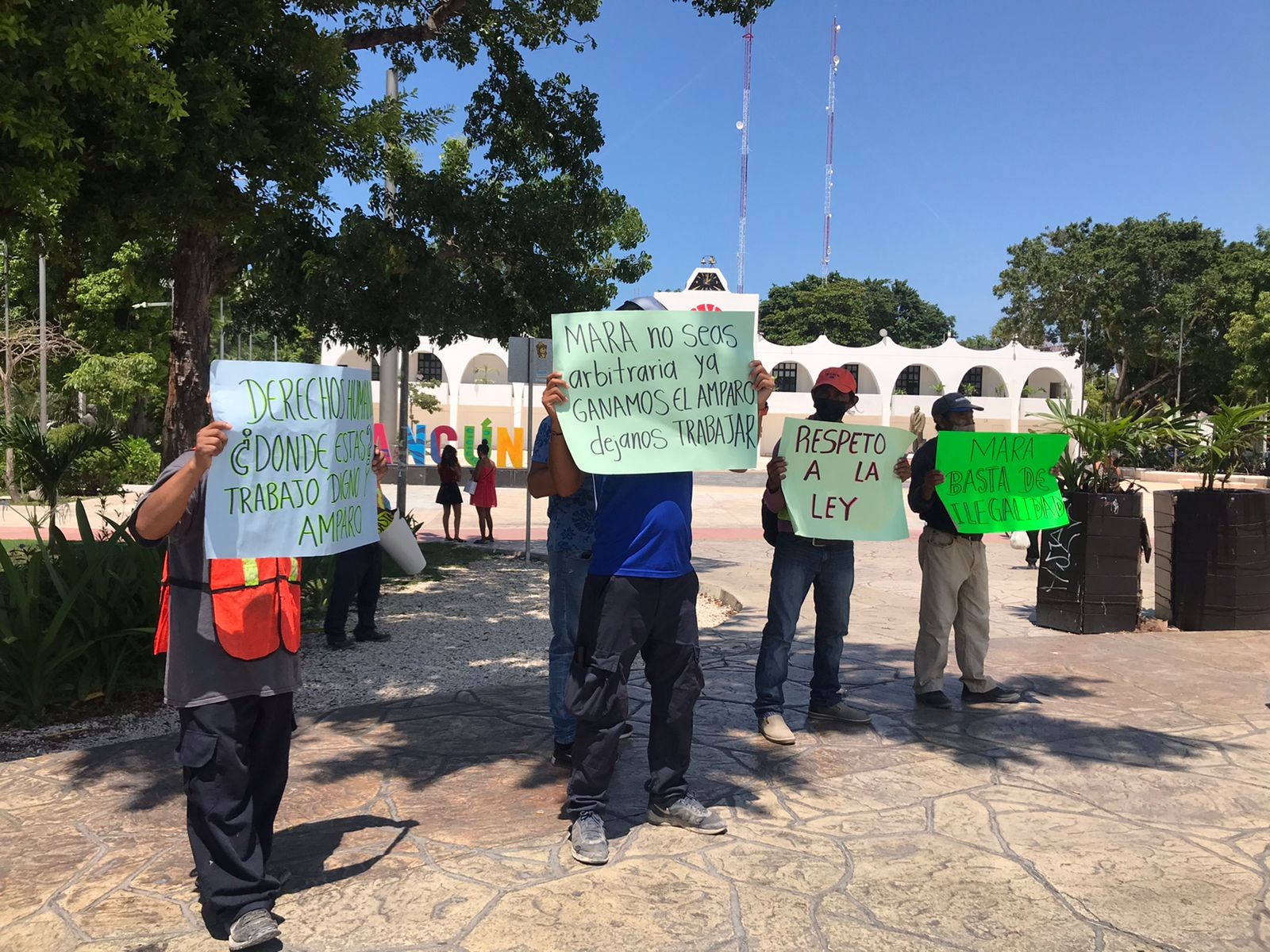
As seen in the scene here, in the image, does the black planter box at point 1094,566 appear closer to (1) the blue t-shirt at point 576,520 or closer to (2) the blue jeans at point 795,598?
(2) the blue jeans at point 795,598

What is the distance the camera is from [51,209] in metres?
6.16

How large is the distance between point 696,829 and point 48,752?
10.9ft

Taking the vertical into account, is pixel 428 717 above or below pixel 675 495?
below

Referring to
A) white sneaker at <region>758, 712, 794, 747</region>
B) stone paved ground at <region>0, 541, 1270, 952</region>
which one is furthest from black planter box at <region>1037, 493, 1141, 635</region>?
white sneaker at <region>758, 712, 794, 747</region>

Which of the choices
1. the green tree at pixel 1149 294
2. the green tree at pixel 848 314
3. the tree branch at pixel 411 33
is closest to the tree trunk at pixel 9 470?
the tree branch at pixel 411 33

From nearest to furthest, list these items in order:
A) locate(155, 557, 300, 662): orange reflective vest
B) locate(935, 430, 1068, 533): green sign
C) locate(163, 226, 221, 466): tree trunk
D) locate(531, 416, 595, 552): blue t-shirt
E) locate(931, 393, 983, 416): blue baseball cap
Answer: locate(155, 557, 300, 662): orange reflective vest, locate(531, 416, 595, 552): blue t-shirt, locate(935, 430, 1068, 533): green sign, locate(931, 393, 983, 416): blue baseball cap, locate(163, 226, 221, 466): tree trunk

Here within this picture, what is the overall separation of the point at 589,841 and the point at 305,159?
503 cm

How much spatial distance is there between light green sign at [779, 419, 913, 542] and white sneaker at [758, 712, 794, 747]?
3.17 feet

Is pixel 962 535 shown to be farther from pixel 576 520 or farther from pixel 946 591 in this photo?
pixel 576 520

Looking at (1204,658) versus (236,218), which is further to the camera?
(1204,658)

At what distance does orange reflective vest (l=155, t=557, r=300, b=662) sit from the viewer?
2.93m

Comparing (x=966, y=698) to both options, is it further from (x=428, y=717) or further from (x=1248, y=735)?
(x=428, y=717)

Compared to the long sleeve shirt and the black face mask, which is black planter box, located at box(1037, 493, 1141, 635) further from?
the black face mask

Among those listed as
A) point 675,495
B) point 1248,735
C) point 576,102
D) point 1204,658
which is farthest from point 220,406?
point 576,102
